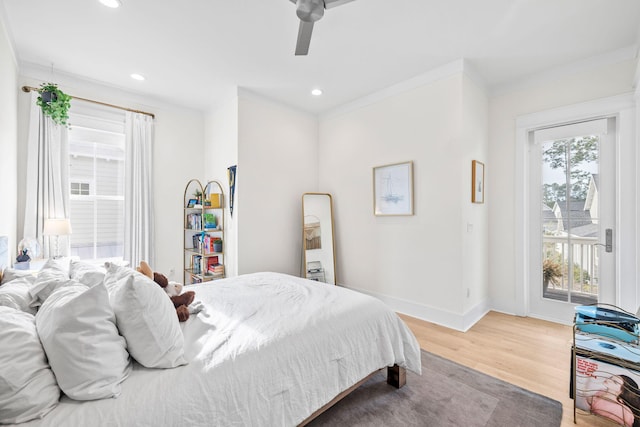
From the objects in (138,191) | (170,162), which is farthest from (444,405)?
(170,162)

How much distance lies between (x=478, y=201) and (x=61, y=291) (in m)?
3.56

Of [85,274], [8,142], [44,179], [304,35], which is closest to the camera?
[85,274]

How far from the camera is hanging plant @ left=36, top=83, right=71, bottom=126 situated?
2.78 meters

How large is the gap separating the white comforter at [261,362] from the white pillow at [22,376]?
0.14 ft

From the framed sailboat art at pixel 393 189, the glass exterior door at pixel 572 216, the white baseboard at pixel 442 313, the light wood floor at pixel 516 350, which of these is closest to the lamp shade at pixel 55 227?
the framed sailboat art at pixel 393 189

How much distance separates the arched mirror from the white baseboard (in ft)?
2.81

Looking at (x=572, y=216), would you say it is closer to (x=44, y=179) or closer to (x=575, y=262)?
(x=575, y=262)

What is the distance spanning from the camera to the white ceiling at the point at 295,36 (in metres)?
2.19

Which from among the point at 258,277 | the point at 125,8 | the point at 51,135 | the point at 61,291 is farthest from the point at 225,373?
the point at 51,135

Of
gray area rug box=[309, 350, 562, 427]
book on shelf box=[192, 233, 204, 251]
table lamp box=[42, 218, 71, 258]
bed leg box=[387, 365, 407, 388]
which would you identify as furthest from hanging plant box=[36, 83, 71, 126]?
bed leg box=[387, 365, 407, 388]

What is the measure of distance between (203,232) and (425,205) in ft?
9.31

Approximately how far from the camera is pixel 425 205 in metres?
3.23

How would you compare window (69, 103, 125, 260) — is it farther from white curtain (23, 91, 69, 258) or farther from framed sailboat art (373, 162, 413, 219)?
framed sailboat art (373, 162, 413, 219)

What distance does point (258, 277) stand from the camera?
264cm
